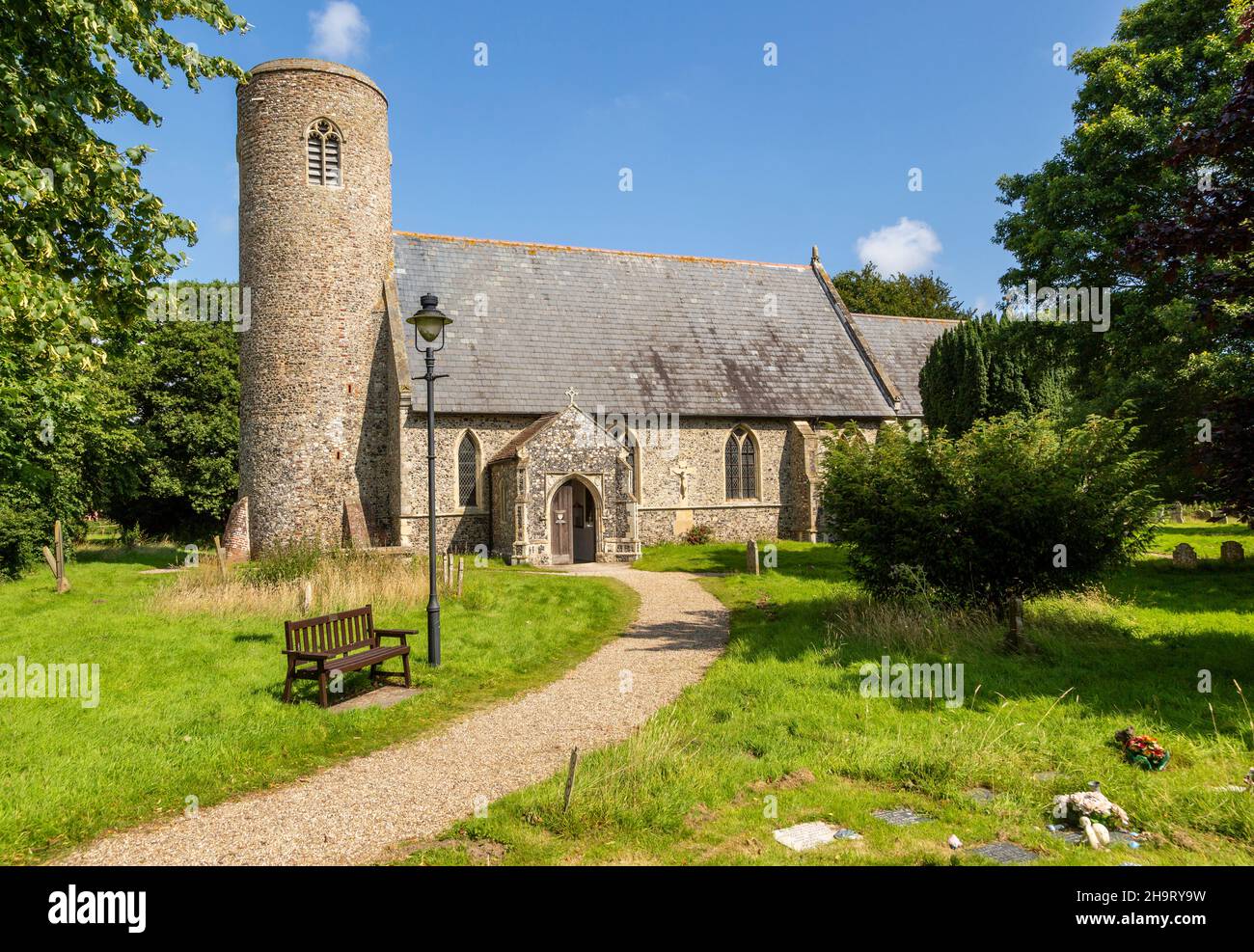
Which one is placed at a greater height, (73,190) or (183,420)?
(73,190)

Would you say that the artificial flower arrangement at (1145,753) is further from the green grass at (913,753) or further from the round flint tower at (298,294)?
the round flint tower at (298,294)

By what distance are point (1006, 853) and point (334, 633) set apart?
770 centimetres

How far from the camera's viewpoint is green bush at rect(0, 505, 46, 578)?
66.9ft

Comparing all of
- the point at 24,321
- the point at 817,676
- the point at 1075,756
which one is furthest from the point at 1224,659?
the point at 24,321

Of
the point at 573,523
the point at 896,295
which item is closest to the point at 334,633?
the point at 573,523

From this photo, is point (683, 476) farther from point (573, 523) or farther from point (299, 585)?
point (299, 585)

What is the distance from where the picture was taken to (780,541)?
1005 inches

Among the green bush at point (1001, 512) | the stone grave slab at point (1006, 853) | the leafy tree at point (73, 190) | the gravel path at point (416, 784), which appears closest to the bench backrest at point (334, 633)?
the gravel path at point (416, 784)

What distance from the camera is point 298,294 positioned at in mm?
23062

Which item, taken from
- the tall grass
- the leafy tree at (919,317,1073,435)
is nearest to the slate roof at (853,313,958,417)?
the leafy tree at (919,317,1073,435)

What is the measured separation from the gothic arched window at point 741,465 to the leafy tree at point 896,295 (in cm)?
2348

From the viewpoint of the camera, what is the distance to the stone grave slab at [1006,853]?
479 cm

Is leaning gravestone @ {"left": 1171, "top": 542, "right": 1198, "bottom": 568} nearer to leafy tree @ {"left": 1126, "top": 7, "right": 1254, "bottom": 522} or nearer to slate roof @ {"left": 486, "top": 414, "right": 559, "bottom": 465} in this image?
leafy tree @ {"left": 1126, "top": 7, "right": 1254, "bottom": 522}

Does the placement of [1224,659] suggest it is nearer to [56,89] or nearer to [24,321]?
[24,321]
